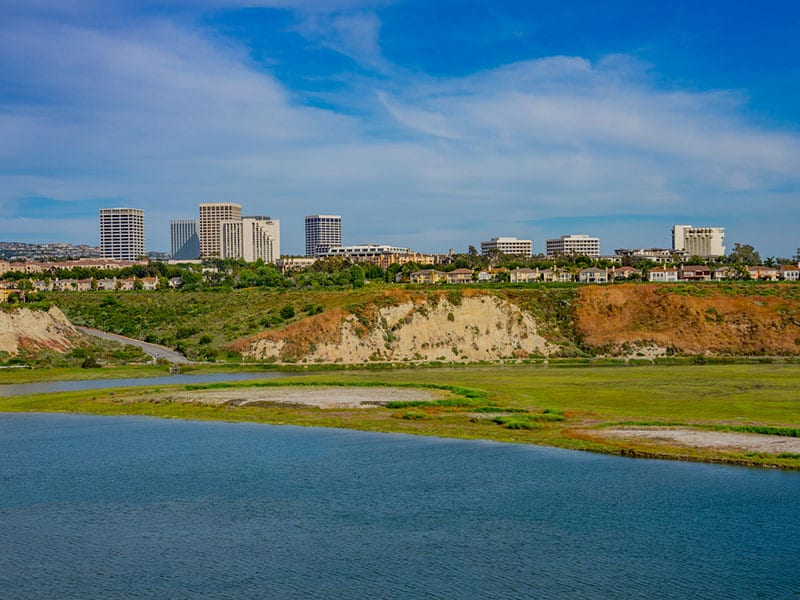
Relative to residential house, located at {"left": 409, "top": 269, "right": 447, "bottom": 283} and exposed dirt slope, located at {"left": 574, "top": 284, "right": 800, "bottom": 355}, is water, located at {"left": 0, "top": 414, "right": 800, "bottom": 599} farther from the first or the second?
residential house, located at {"left": 409, "top": 269, "right": 447, "bottom": 283}

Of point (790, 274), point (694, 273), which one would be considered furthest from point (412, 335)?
point (790, 274)

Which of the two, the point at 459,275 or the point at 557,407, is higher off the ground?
the point at 459,275

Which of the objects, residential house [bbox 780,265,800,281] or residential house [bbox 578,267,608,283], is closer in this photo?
residential house [bbox 780,265,800,281]

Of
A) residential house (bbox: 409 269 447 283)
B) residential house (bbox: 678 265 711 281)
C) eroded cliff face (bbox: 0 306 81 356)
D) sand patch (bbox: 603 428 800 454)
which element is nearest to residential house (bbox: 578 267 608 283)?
residential house (bbox: 678 265 711 281)

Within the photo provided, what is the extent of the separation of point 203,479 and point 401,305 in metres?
76.7

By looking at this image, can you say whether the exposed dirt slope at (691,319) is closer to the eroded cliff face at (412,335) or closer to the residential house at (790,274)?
the eroded cliff face at (412,335)

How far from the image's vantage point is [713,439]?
5250 centimetres

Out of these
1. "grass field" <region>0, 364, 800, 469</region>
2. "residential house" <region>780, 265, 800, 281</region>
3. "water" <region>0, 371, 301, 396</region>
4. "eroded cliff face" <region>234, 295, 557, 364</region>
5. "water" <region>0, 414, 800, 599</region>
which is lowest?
"water" <region>0, 414, 800, 599</region>

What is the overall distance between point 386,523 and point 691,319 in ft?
298

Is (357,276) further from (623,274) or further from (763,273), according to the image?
(763,273)

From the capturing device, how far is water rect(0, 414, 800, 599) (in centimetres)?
3094

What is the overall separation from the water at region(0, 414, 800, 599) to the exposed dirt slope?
6862 centimetres

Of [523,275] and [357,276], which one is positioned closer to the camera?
[357,276]

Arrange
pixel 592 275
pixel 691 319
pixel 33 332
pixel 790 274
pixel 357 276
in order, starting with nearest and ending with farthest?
pixel 33 332
pixel 691 319
pixel 790 274
pixel 592 275
pixel 357 276
